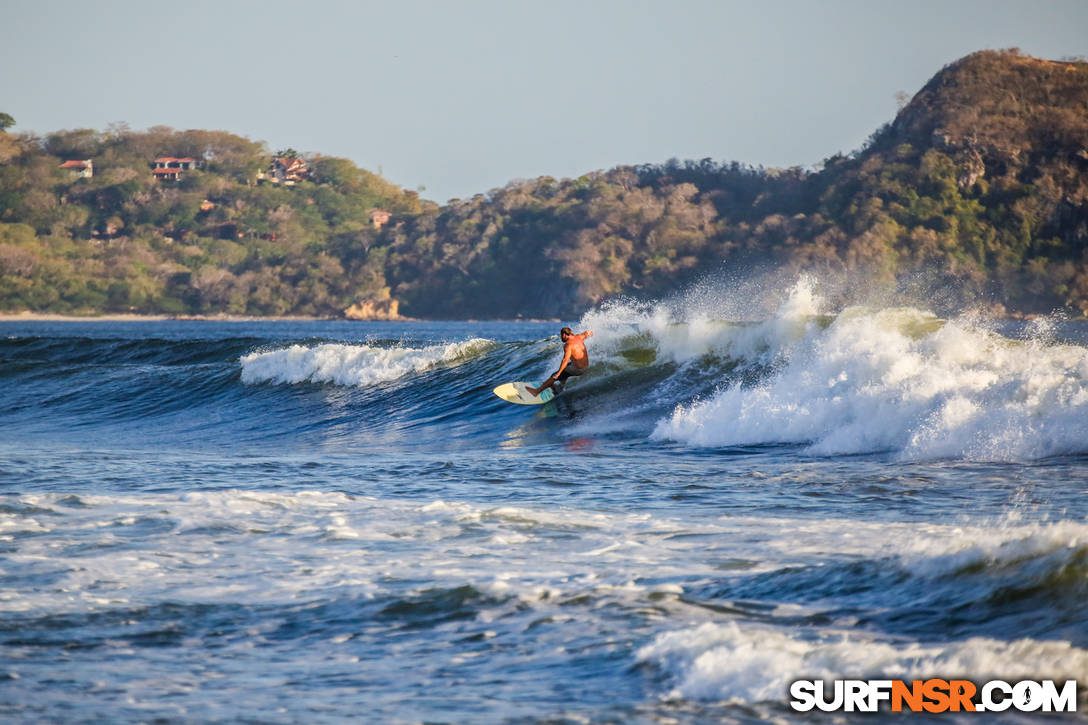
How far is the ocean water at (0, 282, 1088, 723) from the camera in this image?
5.25m

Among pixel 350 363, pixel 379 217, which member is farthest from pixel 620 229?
pixel 350 363

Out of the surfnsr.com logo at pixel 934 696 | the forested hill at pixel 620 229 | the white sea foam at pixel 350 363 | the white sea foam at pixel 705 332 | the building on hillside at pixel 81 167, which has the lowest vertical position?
the surfnsr.com logo at pixel 934 696

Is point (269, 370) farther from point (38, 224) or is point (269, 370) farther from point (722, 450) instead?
point (38, 224)

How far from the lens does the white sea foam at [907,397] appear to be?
1194 cm

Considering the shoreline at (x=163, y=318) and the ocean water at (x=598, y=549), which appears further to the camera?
the shoreline at (x=163, y=318)

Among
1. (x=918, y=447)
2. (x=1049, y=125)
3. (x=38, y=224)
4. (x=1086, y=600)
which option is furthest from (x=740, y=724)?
(x=38, y=224)

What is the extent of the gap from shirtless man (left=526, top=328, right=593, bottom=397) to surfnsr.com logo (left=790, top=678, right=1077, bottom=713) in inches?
Answer: 521

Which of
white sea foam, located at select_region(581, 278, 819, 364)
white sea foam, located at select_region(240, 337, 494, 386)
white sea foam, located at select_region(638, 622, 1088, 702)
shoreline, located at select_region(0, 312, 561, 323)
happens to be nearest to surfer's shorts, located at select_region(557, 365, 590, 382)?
white sea foam, located at select_region(581, 278, 819, 364)

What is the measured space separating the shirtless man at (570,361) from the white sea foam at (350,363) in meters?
5.26

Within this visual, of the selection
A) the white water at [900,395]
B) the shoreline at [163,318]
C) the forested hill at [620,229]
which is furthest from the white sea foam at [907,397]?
the shoreline at [163,318]

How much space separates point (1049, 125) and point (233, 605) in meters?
120

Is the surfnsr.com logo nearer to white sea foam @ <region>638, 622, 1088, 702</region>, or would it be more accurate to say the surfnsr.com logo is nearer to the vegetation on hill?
white sea foam @ <region>638, 622, 1088, 702</region>

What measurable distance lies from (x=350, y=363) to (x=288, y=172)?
156 m

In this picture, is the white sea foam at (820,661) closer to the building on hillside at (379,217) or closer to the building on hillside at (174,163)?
the building on hillside at (379,217)
